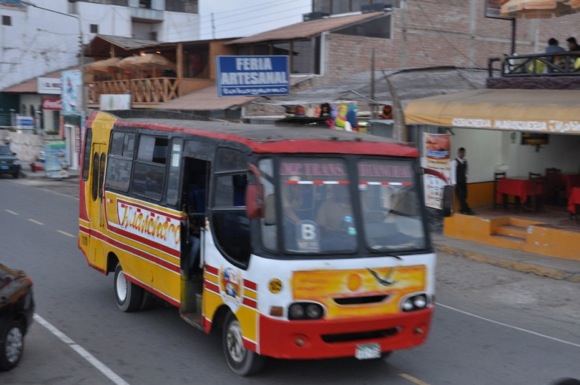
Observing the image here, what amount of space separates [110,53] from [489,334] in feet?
123

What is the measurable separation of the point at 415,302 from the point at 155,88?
92.3 feet

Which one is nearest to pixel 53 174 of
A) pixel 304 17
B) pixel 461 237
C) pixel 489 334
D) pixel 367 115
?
pixel 304 17

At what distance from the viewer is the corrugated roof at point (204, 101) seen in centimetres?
2648

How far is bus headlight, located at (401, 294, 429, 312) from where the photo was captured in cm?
697

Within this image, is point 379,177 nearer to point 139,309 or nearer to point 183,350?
point 183,350

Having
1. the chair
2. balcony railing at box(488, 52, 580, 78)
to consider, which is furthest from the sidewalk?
balcony railing at box(488, 52, 580, 78)

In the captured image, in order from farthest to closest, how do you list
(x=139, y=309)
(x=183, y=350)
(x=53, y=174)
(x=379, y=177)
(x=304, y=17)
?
1. (x=53, y=174)
2. (x=304, y=17)
3. (x=139, y=309)
4. (x=183, y=350)
5. (x=379, y=177)

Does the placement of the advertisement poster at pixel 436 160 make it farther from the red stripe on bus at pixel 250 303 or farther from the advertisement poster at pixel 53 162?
the advertisement poster at pixel 53 162

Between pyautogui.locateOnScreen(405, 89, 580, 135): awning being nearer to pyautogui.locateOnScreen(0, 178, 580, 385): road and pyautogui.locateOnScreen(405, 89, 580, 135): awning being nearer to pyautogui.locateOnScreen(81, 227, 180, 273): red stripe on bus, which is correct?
pyautogui.locateOnScreen(0, 178, 580, 385): road

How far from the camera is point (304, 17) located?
108ft

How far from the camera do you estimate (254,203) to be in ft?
20.9

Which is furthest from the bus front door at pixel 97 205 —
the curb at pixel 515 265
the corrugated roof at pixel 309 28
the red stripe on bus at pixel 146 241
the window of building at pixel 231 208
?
the corrugated roof at pixel 309 28

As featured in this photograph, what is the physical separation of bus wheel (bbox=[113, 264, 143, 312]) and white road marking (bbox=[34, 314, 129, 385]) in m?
1.10

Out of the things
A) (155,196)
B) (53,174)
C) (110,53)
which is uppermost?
(110,53)
